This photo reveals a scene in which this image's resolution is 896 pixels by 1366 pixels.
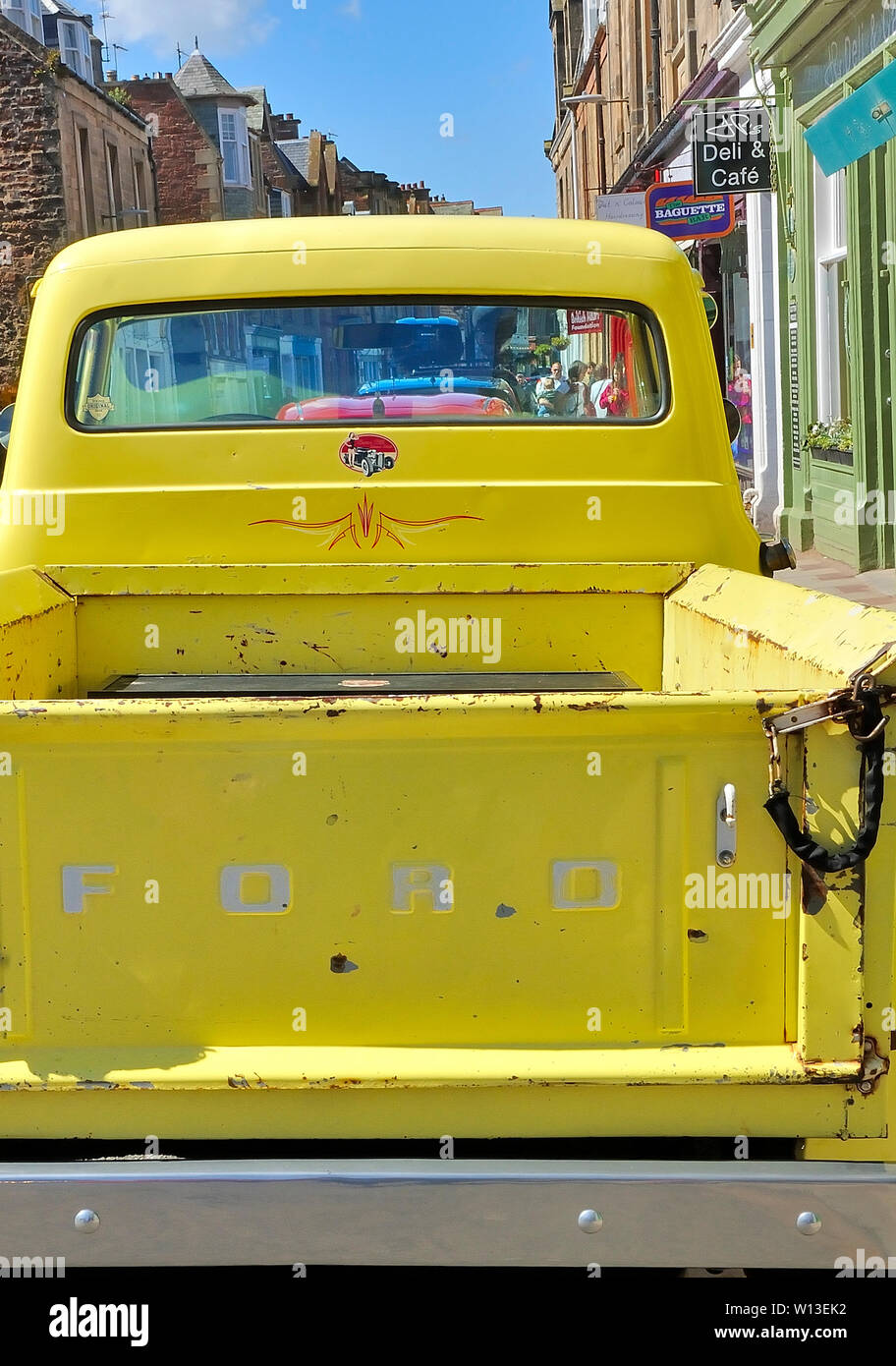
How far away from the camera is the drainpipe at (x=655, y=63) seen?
22.9m

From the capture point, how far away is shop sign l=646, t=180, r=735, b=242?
14.3 meters

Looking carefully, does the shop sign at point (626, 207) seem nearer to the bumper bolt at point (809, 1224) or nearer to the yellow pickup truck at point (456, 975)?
the yellow pickup truck at point (456, 975)

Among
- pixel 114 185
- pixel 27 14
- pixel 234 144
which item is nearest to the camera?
pixel 114 185

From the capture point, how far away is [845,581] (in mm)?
11594

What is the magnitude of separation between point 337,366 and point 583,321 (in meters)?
1.18

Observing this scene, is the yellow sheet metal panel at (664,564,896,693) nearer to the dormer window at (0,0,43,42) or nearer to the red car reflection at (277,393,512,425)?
the red car reflection at (277,393,512,425)

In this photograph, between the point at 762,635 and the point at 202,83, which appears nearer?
the point at 762,635

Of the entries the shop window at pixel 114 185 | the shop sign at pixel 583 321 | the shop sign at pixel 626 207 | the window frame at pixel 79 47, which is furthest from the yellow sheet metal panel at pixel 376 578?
the window frame at pixel 79 47

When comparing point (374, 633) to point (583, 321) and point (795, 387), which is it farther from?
point (795, 387)

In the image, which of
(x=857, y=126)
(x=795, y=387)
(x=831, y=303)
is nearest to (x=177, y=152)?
(x=795, y=387)

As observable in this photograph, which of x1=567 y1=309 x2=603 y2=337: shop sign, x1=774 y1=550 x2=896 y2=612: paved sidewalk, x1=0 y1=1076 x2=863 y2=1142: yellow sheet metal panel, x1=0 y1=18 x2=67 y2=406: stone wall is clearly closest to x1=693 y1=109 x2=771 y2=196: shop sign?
x1=774 y1=550 x2=896 y2=612: paved sidewalk

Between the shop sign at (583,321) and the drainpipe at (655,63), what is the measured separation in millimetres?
19977

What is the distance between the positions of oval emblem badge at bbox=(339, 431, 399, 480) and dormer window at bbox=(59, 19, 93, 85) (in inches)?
1672

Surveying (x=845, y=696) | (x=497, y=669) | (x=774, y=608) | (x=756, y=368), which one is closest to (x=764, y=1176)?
(x=845, y=696)
